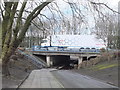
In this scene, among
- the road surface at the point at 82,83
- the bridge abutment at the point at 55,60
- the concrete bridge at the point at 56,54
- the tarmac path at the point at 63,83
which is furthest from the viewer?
the bridge abutment at the point at 55,60

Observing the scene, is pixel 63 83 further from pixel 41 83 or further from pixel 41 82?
pixel 41 82

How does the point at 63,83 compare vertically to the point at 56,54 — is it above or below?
below

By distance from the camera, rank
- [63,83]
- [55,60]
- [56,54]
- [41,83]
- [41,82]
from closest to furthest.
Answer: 1. [63,83]
2. [41,83]
3. [41,82]
4. [56,54]
5. [55,60]

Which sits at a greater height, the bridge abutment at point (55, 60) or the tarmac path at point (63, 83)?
the tarmac path at point (63, 83)

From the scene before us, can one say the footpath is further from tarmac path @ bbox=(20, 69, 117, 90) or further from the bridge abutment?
the bridge abutment

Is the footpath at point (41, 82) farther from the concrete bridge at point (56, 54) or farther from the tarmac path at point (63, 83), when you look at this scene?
the concrete bridge at point (56, 54)

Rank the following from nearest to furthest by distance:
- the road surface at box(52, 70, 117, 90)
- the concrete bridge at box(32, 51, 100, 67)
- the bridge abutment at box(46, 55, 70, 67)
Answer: the road surface at box(52, 70, 117, 90)
the concrete bridge at box(32, 51, 100, 67)
the bridge abutment at box(46, 55, 70, 67)

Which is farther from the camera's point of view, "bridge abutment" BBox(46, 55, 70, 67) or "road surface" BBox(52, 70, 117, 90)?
"bridge abutment" BBox(46, 55, 70, 67)

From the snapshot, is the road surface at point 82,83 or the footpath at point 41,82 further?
the footpath at point 41,82

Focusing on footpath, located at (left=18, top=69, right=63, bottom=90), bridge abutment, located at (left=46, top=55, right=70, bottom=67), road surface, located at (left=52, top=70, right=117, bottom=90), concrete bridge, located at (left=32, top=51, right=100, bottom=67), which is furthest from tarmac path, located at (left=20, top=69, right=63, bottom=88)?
bridge abutment, located at (left=46, top=55, right=70, bottom=67)

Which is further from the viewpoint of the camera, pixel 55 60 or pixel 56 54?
pixel 55 60

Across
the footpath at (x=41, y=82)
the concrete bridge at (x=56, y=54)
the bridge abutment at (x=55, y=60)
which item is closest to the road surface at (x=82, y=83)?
the footpath at (x=41, y=82)

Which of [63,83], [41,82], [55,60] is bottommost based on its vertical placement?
[55,60]

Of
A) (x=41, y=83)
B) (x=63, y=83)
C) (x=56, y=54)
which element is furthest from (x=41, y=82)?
(x=56, y=54)
